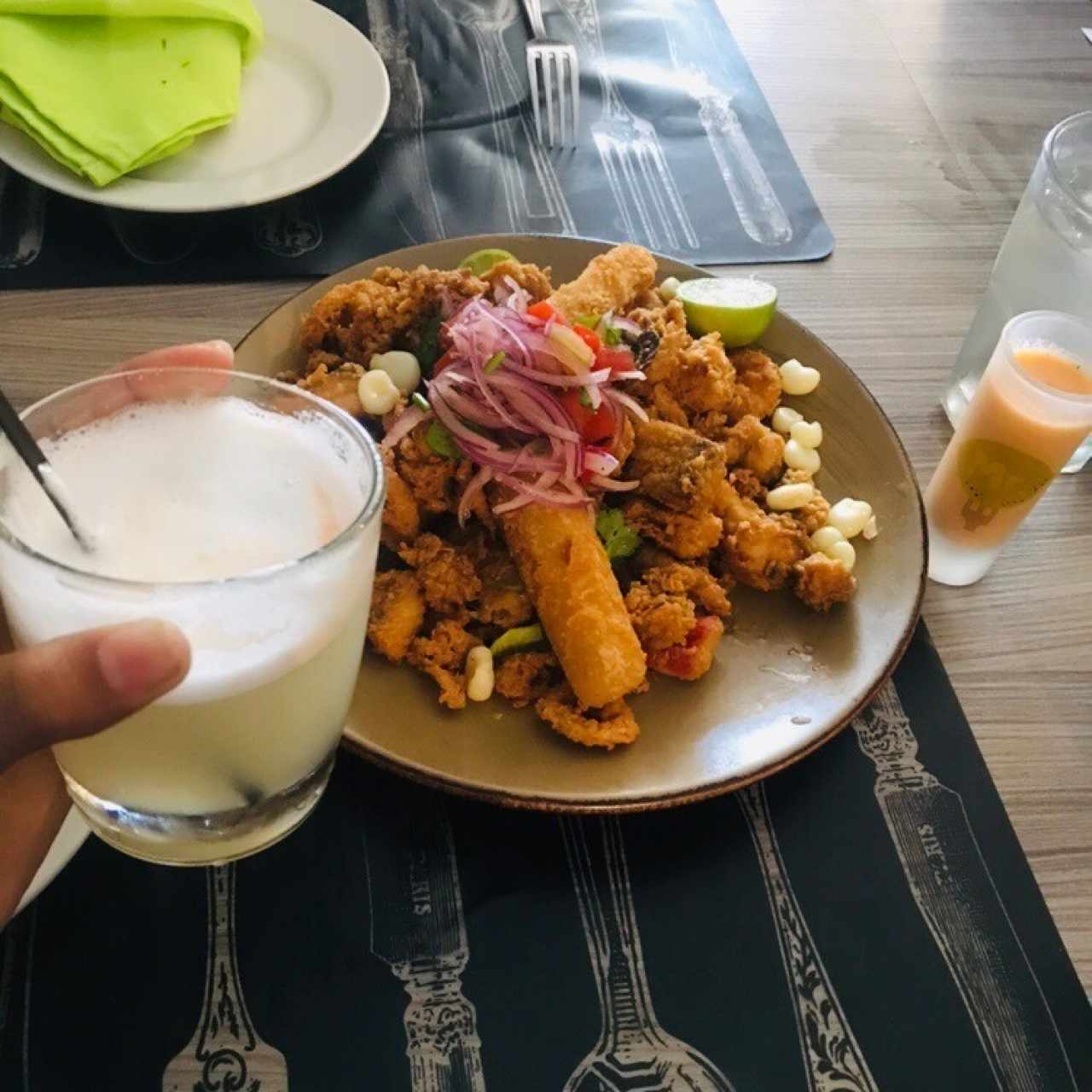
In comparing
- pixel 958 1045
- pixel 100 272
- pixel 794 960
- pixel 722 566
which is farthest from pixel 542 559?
pixel 100 272

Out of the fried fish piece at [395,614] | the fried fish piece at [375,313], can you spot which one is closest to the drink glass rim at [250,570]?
the fried fish piece at [395,614]

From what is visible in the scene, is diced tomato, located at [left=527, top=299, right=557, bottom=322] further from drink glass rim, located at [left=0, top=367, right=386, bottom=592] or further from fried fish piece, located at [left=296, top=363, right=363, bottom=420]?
drink glass rim, located at [left=0, top=367, right=386, bottom=592]

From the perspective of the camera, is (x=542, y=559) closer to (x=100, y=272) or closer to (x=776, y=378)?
(x=776, y=378)

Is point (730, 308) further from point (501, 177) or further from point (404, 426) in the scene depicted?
point (501, 177)

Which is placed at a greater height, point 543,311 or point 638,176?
point 543,311

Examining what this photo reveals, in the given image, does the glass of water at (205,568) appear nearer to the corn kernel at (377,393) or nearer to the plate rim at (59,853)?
the plate rim at (59,853)

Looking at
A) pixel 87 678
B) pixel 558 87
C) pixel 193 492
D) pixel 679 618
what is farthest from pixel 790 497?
pixel 558 87

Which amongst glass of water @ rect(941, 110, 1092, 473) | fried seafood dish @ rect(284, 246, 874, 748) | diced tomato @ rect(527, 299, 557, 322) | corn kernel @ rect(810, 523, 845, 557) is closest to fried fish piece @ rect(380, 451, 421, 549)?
fried seafood dish @ rect(284, 246, 874, 748)
